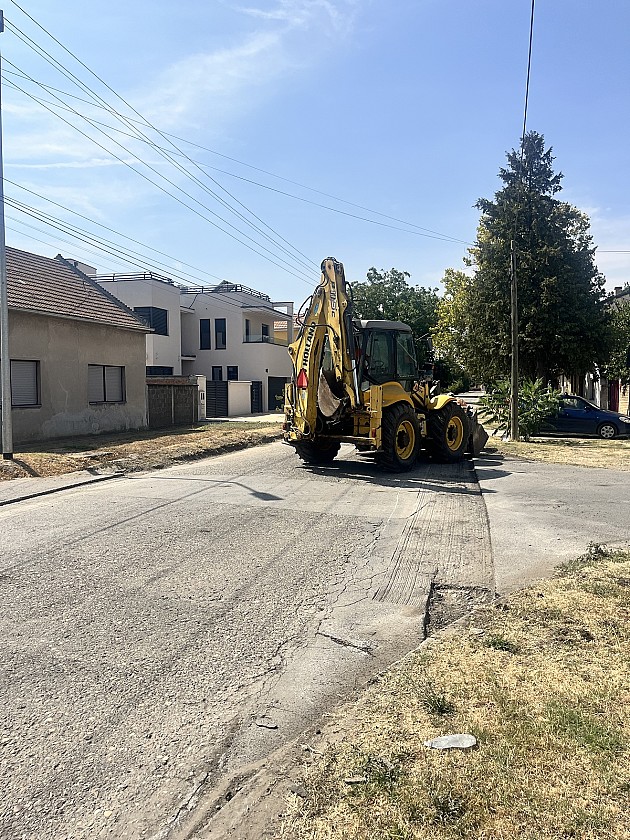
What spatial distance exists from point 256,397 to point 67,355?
2422 cm

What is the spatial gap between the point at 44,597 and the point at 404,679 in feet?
10.7

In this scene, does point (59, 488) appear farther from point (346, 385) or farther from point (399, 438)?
point (399, 438)

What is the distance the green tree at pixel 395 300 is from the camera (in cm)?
6600

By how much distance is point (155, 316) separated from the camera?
132 ft

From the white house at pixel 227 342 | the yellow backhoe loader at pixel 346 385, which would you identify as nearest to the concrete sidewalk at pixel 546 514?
the yellow backhoe loader at pixel 346 385

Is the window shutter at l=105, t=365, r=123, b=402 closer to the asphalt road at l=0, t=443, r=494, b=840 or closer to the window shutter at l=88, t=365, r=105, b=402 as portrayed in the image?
the window shutter at l=88, t=365, r=105, b=402

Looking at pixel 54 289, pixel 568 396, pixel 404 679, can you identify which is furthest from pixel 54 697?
pixel 568 396

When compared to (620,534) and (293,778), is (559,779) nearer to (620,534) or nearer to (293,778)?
(293,778)

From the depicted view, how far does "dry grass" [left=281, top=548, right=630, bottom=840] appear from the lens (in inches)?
114

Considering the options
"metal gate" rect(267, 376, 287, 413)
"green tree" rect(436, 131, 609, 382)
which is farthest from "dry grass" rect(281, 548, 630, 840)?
"metal gate" rect(267, 376, 287, 413)

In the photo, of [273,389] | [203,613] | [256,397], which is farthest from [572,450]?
[273,389]

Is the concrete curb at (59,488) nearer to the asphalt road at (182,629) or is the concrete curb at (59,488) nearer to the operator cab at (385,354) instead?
the asphalt road at (182,629)

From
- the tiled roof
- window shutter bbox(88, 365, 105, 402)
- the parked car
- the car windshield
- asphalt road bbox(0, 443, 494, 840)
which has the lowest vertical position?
asphalt road bbox(0, 443, 494, 840)

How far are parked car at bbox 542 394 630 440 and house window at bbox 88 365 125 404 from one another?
14384 mm
